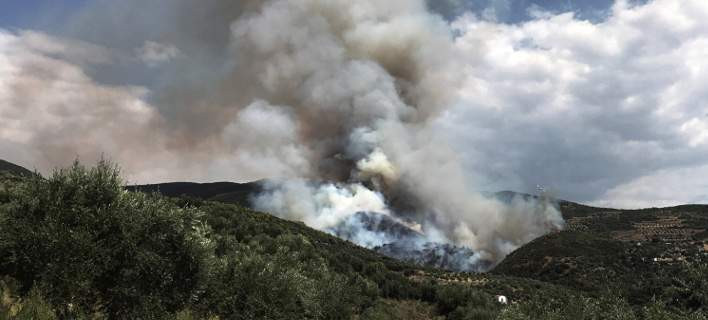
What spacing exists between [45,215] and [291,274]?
509 inches

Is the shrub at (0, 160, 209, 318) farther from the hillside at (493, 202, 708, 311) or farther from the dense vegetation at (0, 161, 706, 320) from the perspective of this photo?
the hillside at (493, 202, 708, 311)

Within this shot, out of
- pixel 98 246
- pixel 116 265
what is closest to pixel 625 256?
pixel 116 265

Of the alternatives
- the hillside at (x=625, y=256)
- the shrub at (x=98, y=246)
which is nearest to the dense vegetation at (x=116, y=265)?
the shrub at (x=98, y=246)

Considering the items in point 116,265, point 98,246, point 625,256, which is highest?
point 625,256

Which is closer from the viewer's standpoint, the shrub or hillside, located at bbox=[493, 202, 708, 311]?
the shrub

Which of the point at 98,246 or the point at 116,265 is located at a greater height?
the point at 98,246

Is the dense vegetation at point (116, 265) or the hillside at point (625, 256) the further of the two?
the hillside at point (625, 256)

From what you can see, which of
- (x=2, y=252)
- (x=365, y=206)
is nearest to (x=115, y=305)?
(x=2, y=252)

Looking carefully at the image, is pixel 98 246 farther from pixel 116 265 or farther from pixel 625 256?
pixel 625 256

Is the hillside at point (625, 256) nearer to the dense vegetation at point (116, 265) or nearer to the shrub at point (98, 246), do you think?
the dense vegetation at point (116, 265)

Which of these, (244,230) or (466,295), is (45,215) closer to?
(244,230)

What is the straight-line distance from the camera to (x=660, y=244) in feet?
357

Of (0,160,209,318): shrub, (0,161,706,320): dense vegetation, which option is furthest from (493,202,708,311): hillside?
(0,160,209,318): shrub

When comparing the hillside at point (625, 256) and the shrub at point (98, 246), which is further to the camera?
the hillside at point (625, 256)
